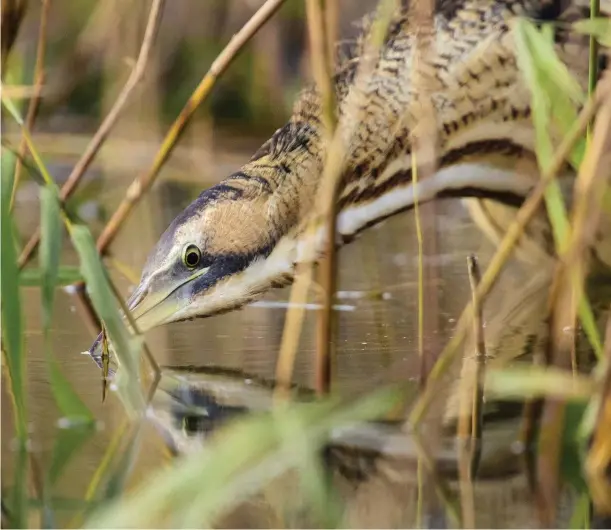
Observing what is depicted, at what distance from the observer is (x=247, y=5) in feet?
11.6

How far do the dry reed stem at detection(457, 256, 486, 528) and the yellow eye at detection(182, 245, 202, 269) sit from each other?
43 cm

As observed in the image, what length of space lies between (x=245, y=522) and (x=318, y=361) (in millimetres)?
278

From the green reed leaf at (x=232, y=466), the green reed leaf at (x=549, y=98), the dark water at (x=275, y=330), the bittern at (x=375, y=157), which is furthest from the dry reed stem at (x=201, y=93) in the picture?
the green reed leaf at (x=232, y=466)

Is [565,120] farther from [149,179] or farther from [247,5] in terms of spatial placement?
[247,5]

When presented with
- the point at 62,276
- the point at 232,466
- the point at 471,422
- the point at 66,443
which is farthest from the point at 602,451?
the point at 62,276

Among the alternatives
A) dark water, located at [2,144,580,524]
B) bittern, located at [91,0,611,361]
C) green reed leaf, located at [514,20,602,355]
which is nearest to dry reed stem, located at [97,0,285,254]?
bittern, located at [91,0,611,361]

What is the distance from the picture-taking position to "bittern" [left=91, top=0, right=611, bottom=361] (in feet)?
5.82

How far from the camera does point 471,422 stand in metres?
1.31

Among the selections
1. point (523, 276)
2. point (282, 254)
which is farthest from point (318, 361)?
point (523, 276)

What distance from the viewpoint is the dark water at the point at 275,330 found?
1.36m

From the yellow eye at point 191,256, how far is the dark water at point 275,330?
101 millimetres

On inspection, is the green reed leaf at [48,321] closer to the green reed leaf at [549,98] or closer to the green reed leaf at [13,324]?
the green reed leaf at [13,324]

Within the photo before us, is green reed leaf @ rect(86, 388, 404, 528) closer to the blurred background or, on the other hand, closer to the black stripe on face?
the blurred background

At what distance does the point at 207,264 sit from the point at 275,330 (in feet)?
0.43
